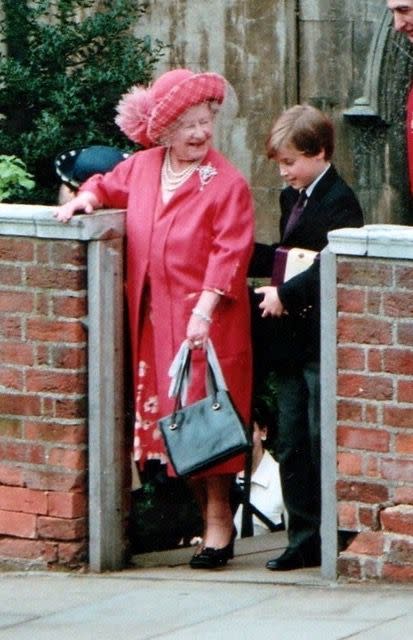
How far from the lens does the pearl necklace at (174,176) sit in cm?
740

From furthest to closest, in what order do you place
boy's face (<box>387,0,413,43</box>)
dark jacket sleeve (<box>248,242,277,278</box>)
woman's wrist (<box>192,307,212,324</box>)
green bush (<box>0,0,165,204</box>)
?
green bush (<box>0,0,165,204</box>) → dark jacket sleeve (<box>248,242,277,278</box>) → woman's wrist (<box>192,307,212,324</box>) → boy's face (<box>387,0,413,43</box>)

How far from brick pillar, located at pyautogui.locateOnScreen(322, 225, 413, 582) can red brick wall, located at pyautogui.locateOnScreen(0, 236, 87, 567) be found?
0.90m

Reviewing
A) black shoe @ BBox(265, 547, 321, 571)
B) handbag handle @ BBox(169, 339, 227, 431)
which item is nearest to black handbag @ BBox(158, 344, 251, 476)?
handbag handle @ BBox(169, 339, 227, 431)

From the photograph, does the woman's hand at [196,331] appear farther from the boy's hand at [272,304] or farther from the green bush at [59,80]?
the green bush at [59,80]

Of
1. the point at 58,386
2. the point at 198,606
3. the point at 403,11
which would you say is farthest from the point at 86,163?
the point at 198,606

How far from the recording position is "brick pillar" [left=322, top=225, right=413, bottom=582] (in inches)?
275

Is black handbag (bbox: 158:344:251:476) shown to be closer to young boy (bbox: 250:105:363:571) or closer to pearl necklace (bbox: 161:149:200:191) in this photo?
young boy (bbox: 250:105:363:571)

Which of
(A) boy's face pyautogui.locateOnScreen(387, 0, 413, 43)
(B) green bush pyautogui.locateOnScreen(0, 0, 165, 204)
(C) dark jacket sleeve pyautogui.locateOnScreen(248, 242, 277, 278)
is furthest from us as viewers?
(B) green bush pyautogui.locateOnScreen(0, 0, 165, 204)

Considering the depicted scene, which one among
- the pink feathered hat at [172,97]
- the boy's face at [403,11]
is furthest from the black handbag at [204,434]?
the boy's face at [403,11]

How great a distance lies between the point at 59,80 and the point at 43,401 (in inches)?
195

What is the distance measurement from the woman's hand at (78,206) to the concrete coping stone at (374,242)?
35.9 inches

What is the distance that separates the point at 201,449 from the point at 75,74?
5.51m

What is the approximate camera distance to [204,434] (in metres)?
7.23

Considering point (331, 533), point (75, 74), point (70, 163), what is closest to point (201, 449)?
point (331, 533)
